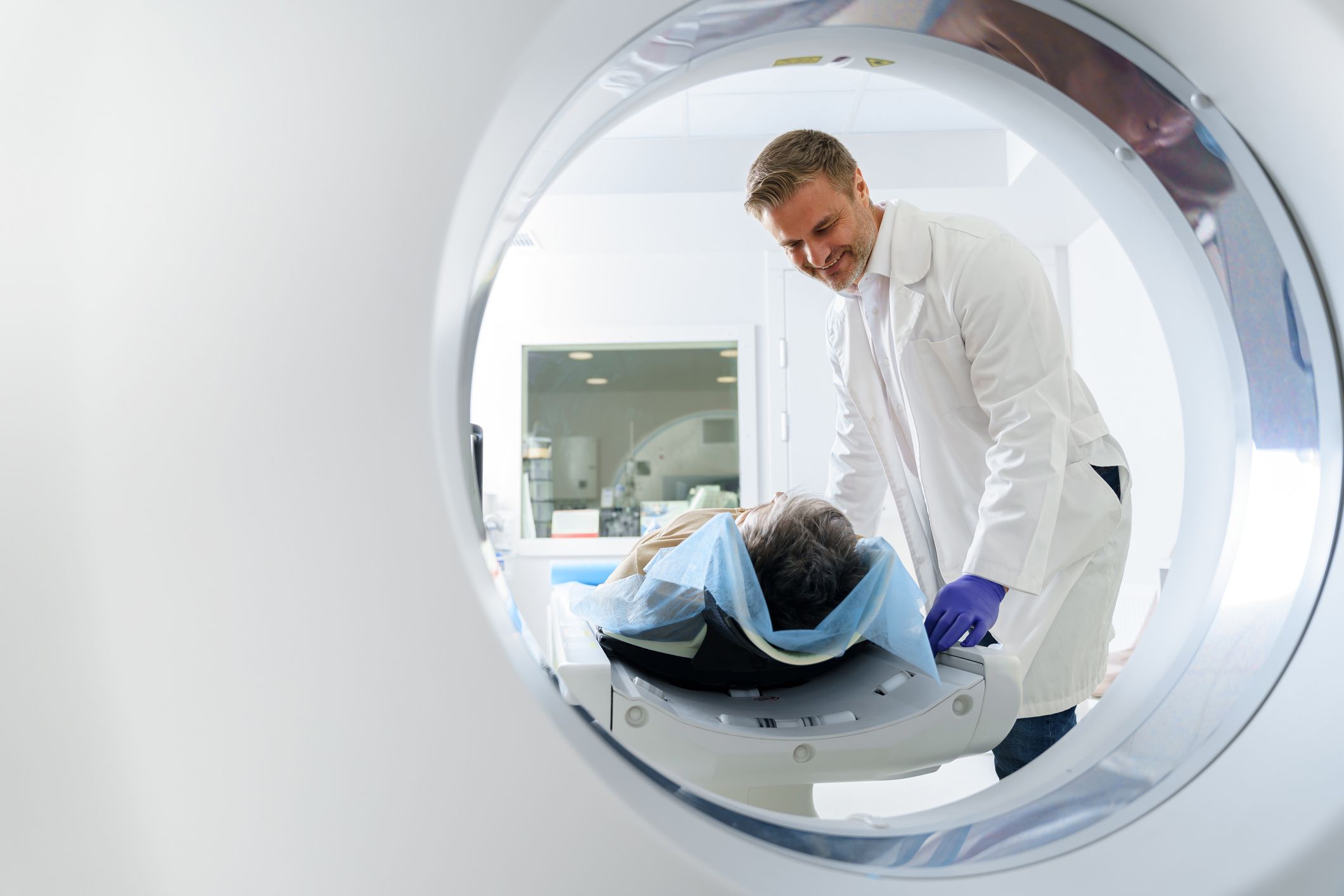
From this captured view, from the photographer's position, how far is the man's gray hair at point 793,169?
144cm

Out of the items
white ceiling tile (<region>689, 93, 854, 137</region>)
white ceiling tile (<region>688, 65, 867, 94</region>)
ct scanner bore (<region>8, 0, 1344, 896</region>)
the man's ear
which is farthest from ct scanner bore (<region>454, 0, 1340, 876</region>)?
white ceiling tile (<region>689, 93, 854, 137</region>)

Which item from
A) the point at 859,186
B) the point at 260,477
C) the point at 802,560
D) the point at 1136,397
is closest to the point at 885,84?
the point at 1136,397

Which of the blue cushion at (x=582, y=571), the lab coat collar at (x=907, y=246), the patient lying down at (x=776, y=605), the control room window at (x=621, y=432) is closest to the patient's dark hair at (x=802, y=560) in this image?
the patient lying down at (x=776, y=605)

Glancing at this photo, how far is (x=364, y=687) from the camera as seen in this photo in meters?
0.32

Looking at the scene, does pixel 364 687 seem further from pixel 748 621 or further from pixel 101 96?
pixel 748 621

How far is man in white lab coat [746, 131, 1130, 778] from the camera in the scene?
130 centimetres

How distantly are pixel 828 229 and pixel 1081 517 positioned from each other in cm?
65

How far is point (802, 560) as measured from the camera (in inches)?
43.1

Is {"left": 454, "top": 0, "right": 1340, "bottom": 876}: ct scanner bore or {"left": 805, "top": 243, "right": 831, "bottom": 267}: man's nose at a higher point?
{"left": 805, "top": 243, "right": 831, "bottom": 267}: man's nose

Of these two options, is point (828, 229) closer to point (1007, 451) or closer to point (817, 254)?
point (817, 254)

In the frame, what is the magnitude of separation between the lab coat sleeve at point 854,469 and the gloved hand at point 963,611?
0.51 metres

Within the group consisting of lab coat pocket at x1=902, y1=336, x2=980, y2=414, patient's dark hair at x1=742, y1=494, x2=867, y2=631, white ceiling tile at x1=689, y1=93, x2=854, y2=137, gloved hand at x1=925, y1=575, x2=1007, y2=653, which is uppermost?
white ceiling tile at x1=689, y1=93, x2=854, y2=137

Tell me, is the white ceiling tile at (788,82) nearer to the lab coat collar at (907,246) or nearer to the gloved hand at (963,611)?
the lab coat collar at (907,246)

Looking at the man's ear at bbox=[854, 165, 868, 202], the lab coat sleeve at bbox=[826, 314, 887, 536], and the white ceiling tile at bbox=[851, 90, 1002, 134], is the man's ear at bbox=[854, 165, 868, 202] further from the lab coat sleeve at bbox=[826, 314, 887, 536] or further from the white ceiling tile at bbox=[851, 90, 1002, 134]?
the white ceiling tile at bbox=[851, 90, 1002, 134]
